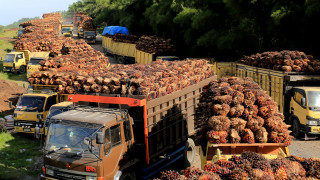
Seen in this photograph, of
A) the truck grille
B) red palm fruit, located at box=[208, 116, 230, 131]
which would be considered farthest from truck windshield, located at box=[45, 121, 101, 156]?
red palm fruit, located at box=[208, 116, 230, 131]

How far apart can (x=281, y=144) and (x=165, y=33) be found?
36868 millimetres

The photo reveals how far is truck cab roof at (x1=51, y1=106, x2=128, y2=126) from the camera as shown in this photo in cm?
778

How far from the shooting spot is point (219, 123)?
A: 27.0 feet

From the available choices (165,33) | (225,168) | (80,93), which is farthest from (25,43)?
(225,168)

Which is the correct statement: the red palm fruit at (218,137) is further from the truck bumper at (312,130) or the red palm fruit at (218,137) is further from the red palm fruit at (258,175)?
the truck bumper at (312,130)

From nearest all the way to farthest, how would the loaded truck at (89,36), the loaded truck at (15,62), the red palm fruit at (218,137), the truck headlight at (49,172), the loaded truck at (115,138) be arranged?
the loaded truck at (115,138)
the truck headlight at (49,172)
the red palm fruit at (218,137)
the loaded truck at (15,62)
the loaded truck at (89,36)

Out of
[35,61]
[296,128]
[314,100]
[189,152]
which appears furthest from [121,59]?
[189,152]

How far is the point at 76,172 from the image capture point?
755 centimetres

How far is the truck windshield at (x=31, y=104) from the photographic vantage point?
14117 millimetres

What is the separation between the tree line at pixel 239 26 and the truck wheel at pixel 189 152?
12.2 metres

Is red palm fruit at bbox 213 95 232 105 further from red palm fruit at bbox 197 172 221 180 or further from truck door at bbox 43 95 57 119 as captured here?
truck door at bbox 43 95 57 119

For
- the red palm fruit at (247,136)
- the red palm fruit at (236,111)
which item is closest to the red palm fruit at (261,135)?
the red palm fruit at (247,136)

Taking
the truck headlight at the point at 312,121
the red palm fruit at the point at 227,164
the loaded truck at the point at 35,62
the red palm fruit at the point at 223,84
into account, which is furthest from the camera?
the loaded truck at the point at 35,62

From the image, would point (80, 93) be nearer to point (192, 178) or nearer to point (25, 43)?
point (192, 178)
